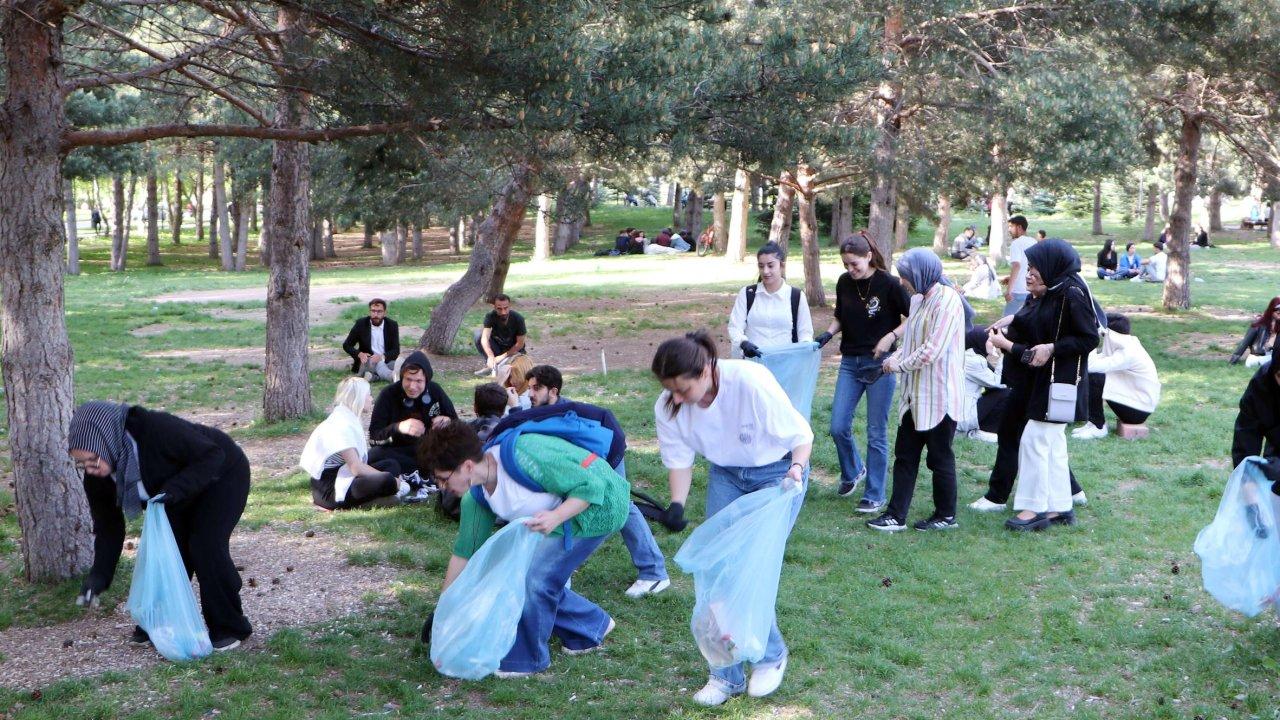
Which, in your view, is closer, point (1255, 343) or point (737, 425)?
point (737, 425)

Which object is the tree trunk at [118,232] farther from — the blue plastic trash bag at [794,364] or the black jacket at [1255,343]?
the blue plastic trash bag at [794,364]

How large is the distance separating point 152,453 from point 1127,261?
26.1 m

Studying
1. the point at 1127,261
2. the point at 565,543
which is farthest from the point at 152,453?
the point at 1127,261

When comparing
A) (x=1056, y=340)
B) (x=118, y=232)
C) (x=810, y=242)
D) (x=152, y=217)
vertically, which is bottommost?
(x=1056, y=340)

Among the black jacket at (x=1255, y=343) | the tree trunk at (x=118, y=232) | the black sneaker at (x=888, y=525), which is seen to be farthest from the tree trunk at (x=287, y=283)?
the tree trunk at (x=118, y=232)

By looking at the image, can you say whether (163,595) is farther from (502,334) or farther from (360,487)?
(502,334)

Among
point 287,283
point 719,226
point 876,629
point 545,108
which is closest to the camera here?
point 876,629

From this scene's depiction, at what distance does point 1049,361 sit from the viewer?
6.58 meters

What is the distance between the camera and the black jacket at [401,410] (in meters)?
7.65

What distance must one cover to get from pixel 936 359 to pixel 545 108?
107 inches

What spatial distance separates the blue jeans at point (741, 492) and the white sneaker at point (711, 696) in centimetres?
2

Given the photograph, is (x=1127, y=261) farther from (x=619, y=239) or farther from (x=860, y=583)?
(x=860, y=583)

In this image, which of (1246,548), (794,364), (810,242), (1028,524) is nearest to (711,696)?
(1246,548)

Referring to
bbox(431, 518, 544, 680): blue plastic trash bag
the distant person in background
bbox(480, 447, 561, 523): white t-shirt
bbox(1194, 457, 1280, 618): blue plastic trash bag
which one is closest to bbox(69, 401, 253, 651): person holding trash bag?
bbox(431, 518, 544, 680): blue plastic trash bag
